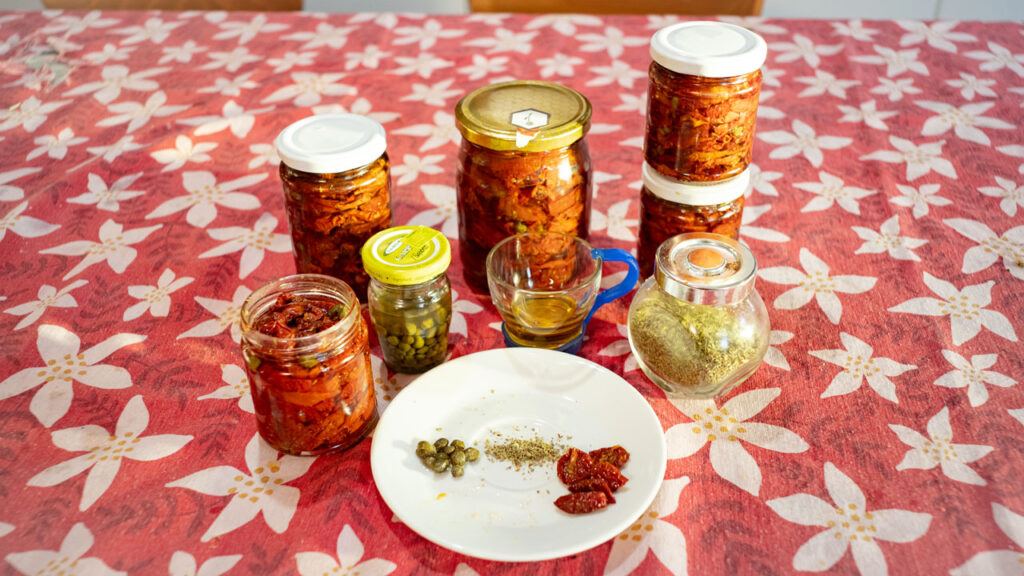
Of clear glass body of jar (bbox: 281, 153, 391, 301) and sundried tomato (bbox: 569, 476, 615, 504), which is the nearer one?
sundried tomato (bbox: 569, 476, 615, 504)

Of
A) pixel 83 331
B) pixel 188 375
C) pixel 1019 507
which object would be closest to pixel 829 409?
pixel 1019 507

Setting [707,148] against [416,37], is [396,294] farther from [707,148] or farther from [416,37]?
[416,37]

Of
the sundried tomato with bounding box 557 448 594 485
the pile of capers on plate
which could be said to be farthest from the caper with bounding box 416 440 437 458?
the sundried tomato with bounding box 557 448 594 485

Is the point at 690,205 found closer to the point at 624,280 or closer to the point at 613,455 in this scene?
the point at 624,280

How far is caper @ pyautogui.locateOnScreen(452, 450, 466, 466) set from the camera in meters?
0.83

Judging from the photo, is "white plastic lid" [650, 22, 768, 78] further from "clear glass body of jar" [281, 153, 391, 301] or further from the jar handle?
"clear glass body of jar" [281, 153, 391, 301]

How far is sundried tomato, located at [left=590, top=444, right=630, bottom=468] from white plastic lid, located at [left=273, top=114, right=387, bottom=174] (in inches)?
17.6

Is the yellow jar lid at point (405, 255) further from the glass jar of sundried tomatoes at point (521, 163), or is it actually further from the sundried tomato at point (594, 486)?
the sundried tomato at point (594, 486)

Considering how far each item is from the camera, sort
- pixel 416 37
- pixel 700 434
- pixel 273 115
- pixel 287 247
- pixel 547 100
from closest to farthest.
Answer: pixel 700 434, pixel 547 100, pixel 287 247, pixel 273 115, pixel 416 37

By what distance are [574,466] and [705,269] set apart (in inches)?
10.4

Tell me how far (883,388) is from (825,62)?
3.04 feet

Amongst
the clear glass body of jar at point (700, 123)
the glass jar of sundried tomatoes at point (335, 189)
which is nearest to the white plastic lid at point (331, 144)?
the glass jar of sundried tomatoes at point (335, 189)

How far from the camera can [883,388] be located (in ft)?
3.09

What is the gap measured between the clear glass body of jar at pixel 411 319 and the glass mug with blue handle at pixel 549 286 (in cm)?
7
